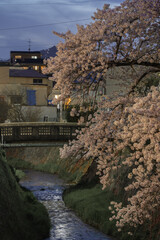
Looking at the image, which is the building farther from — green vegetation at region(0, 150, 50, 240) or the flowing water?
green vegetation at region(0, 150, 50, 240)

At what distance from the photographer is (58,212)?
33250mm

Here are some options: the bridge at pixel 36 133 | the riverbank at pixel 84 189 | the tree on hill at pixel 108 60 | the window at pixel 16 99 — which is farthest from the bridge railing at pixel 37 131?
the tree on hill at pixel 108 60

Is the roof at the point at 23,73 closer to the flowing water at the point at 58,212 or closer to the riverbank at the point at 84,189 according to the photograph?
the riverbank at the point at 84,189

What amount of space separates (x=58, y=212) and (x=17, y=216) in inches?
352

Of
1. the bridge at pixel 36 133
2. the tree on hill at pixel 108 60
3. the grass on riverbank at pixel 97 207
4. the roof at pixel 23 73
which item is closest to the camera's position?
the tree on hill at pixel 108 60

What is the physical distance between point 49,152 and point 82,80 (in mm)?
41968

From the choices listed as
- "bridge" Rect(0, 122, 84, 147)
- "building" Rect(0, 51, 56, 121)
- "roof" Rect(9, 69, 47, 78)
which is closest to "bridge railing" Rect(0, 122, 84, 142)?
"bridge" Rect(0, 122, 84, 147)

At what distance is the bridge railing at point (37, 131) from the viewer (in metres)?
43.3

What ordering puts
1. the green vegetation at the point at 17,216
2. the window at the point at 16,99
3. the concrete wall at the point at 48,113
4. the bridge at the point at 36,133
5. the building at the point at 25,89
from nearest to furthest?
the green vegetation at the point at 17,216
the bridge at the point at 36,133
the window at the point at 16,99
the concrete wall at the point at 48,113
the building at the point at 25,89

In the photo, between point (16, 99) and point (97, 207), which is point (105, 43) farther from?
point (16, 99)

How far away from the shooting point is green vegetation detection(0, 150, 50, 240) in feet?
75.1

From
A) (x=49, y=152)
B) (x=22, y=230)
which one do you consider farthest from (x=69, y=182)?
(x=22, y=230)

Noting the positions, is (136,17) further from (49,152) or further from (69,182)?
(49,152)

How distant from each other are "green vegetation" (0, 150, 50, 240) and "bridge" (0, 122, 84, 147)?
13582mm
